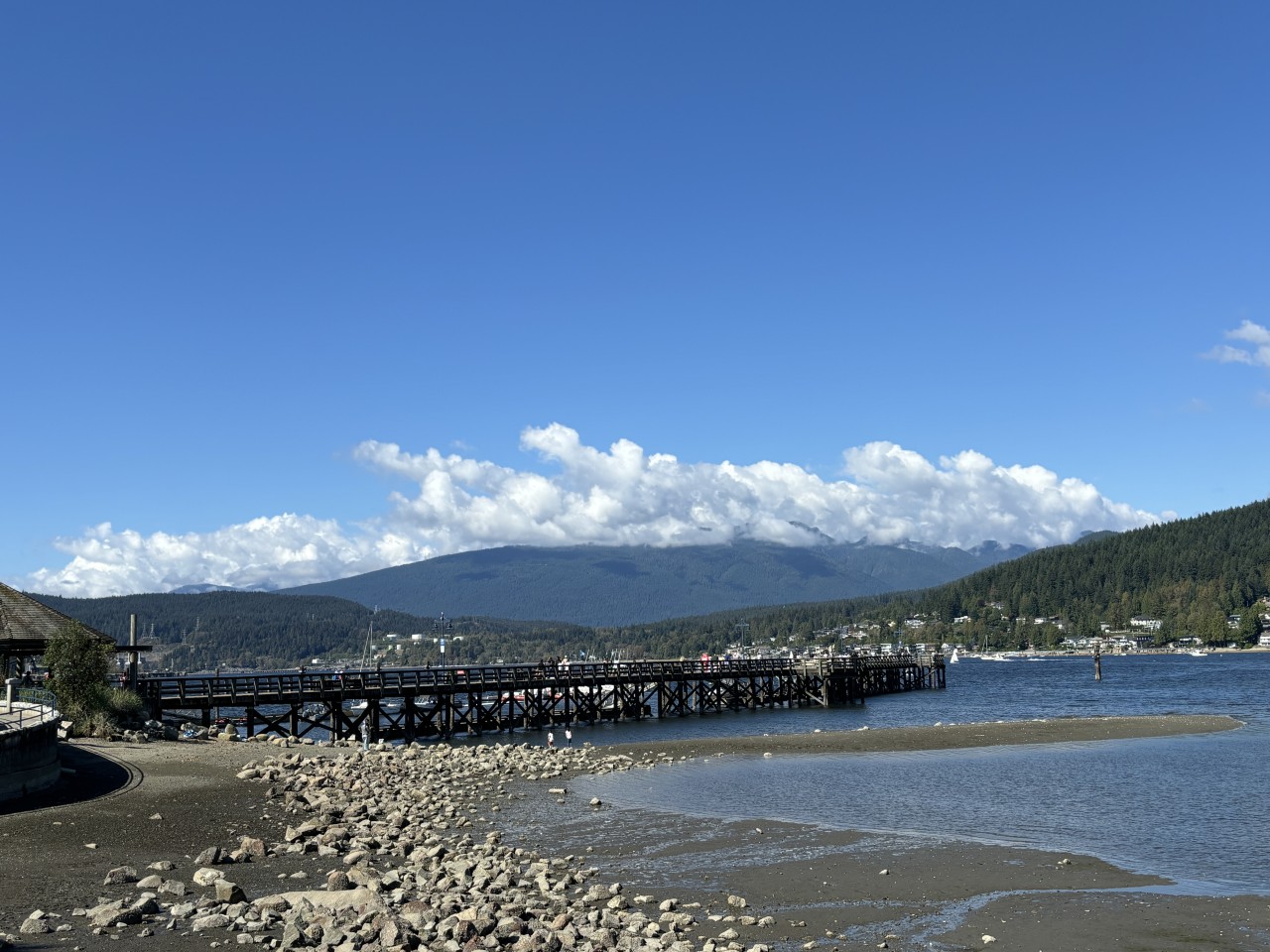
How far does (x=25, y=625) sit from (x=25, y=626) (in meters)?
A: 0.08

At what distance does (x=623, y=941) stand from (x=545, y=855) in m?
9.09

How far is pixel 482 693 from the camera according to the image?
80938 mm

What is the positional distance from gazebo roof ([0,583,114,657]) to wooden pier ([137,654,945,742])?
967 cm

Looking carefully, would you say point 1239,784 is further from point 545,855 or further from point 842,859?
point 545,855

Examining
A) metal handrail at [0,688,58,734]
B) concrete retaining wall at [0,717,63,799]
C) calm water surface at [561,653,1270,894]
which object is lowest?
calm water surface at [561,653,1270,894]

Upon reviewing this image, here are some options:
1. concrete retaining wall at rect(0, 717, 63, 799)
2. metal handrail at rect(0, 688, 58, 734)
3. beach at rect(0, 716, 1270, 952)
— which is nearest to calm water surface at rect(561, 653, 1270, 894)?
beach at rect(0, 716, 1270, 952)

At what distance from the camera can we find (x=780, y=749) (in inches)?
2084

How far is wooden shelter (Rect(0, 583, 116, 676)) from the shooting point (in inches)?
1681

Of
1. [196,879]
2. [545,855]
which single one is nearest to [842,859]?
[545,855]

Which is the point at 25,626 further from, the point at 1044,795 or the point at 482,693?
the point at 482,693

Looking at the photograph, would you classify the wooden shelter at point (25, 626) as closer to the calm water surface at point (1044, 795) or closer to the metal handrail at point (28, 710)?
the metal handrail at point (28, 710)

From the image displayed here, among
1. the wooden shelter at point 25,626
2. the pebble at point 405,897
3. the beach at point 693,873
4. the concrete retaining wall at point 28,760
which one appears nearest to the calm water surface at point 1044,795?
the beach at point 693,873

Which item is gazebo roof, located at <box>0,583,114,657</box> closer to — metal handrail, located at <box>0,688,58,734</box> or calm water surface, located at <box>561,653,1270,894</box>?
metal handrail, located at <box>0,688,58,734</box>

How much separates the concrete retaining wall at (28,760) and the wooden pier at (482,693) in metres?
25.2
